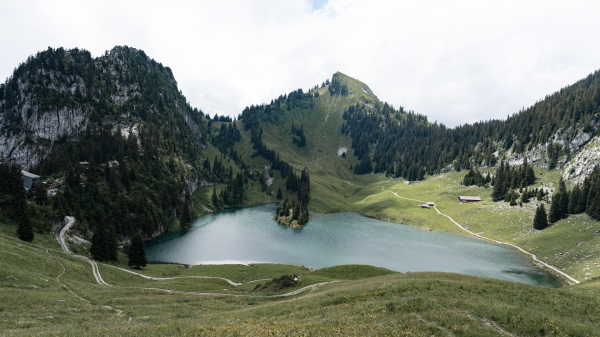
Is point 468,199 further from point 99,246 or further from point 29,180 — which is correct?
point 29,180

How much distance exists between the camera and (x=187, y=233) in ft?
389

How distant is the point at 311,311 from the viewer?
920 inches

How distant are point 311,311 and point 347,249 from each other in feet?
243

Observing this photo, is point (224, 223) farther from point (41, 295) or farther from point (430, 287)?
point (430, 287)

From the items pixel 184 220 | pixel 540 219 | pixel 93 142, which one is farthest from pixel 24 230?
pixel 540 219

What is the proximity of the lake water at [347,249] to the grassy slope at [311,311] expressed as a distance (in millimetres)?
45117

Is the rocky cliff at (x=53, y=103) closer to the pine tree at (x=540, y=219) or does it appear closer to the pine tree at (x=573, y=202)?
the pine tree at (x=540, y=219)

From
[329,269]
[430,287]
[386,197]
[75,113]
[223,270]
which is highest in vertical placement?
[75,113]

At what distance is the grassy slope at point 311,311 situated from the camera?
1728cm

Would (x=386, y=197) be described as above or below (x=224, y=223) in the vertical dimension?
above

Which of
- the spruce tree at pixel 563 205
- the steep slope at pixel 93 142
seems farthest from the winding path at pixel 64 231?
the spruce tree at pixel 563 205

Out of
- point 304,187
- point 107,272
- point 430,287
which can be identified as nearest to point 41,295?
point 107,272

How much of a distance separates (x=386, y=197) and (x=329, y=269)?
408ft

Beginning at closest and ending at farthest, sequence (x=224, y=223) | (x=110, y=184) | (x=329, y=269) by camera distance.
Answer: (x=329, y=269) → (x=110, y=184) → (x=224, y=223)
